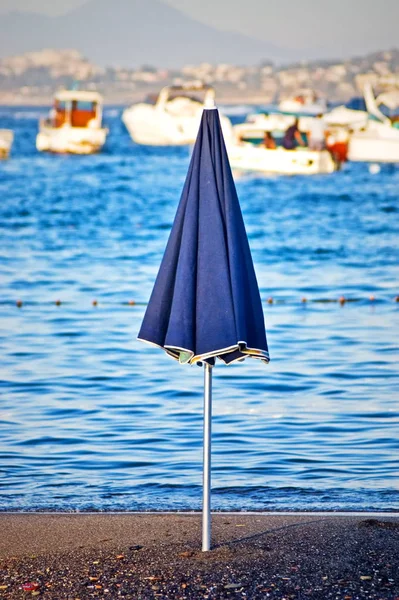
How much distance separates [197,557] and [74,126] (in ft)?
230

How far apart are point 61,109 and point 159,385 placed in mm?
63633

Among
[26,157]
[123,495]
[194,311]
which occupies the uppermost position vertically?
[26,157]

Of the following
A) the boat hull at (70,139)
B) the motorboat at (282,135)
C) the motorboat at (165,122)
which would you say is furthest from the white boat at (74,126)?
the motorboat at (282,135)

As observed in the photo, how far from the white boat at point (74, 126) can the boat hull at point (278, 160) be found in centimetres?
1827

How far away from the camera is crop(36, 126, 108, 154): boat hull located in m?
69.9

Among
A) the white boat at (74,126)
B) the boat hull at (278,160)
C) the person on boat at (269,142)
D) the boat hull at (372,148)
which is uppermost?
the white boat at (74,126)

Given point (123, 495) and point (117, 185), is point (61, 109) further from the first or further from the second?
point (123, 495)

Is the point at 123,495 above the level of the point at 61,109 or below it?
below

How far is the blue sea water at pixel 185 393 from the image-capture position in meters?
8.00

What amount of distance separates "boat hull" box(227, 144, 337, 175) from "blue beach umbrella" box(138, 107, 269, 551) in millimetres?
47705

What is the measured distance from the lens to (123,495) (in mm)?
7738

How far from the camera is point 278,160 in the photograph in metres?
53.2

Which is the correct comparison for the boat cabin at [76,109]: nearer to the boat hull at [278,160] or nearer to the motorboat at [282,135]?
the motorboat at [282,135]

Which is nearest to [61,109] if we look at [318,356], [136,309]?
[136,309]
